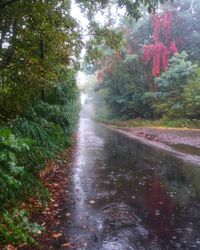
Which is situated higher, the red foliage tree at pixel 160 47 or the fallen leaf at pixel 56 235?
the red foliage tree at pixel 160 47

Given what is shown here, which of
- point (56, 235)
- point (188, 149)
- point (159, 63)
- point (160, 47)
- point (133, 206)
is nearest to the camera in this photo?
point (56, 235)

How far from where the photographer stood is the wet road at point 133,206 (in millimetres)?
4961

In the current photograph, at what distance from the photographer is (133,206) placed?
21.6 ft

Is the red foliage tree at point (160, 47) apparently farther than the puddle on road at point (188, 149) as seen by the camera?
Yes

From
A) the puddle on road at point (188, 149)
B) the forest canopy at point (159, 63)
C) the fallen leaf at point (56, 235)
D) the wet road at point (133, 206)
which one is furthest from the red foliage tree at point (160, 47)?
the fallen leaf at point (56, 235)

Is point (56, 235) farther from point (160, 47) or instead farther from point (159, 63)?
point (160, 47)

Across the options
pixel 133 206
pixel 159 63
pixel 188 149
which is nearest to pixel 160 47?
pixel 159 63

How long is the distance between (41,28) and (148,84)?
28827 millimetres

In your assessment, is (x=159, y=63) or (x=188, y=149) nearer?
(x=188, y=149)

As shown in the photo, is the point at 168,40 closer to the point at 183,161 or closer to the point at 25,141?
the point at 183,161

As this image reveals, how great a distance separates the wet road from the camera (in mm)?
4961

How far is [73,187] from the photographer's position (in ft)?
26.3

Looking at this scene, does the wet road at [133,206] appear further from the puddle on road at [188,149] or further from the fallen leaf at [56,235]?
the puddle on road at [188,149]

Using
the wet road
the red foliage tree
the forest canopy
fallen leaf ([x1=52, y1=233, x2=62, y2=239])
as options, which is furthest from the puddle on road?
the red foliage tree
